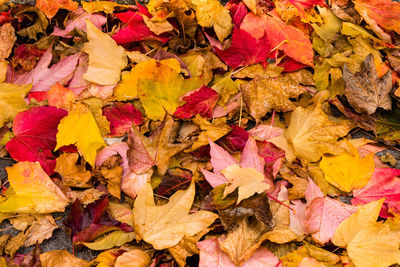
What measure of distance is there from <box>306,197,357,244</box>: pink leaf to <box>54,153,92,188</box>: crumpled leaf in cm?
70

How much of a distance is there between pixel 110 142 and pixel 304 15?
93cm

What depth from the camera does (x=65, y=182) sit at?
112 centimetres

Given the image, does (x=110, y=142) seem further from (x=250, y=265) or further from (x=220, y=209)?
(x=250, y=265)

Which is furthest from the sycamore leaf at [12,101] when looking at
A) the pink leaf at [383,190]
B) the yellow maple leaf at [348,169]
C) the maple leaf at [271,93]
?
the pink leaf at [383,190]

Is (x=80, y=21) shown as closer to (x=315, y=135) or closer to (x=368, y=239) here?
(x=315, y=135)

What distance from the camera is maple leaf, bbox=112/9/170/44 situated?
134cm

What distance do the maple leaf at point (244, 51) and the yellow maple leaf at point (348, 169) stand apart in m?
0.46

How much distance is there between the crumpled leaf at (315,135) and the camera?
1136 mm

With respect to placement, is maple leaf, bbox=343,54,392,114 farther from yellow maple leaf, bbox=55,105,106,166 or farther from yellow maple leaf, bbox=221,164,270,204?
yellow maple leaf, bbox=55,105,106,166

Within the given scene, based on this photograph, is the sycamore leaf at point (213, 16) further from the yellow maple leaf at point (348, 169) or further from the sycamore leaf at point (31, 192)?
the sycamore leaf at point (31, 192)

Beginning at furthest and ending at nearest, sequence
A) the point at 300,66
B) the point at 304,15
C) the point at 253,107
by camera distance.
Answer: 1. the point at 304,15
2. the point at 300,66
3. the point at 253,107

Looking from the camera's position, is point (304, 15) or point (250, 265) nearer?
point (250, 265)

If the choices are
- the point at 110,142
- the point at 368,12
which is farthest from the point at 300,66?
the point at 110,142

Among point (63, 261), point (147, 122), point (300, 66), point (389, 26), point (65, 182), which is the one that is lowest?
point (63, 261)
